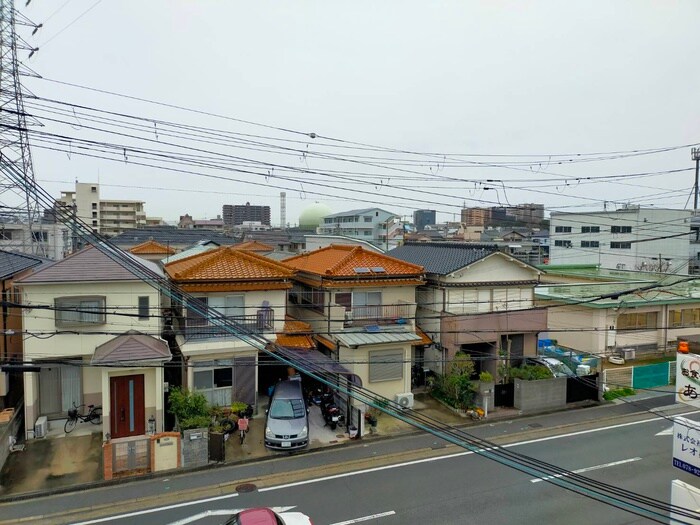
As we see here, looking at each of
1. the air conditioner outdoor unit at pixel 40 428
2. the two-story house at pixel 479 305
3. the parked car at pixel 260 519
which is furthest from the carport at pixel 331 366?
the air conditioner outdoor unit at pixel 40 428

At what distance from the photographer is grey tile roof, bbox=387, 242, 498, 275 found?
23.1 metres

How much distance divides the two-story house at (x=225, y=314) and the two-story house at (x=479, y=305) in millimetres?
7634

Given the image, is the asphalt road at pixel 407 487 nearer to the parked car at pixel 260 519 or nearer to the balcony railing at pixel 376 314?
the parked car at pixel 260 519

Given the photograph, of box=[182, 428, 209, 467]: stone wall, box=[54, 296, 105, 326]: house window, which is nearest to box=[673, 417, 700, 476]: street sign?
box=[182, 428, 209, 467]: stone wall

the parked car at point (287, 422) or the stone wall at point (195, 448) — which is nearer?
the stone wall at point (195, 448)

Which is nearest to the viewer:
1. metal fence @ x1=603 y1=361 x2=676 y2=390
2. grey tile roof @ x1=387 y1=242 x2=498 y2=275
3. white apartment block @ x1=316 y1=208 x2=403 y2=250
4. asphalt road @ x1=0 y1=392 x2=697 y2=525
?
asphalt road @ x1=0 y1=392 x2=697 y2=525

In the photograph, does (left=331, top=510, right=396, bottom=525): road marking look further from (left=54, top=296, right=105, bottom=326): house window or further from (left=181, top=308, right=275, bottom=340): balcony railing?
(left=54, top=296, right=105, bottom=326): house window

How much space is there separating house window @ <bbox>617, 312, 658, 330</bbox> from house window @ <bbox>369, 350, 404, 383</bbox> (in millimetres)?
16002

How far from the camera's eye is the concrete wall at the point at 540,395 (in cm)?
2027

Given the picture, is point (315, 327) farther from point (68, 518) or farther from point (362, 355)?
point (68, 518)

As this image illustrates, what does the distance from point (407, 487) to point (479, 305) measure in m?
11.9

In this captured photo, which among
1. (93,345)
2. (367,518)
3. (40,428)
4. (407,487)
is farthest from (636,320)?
(40,428)

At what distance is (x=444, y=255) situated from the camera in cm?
2552

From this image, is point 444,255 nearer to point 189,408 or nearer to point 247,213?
point 189,408
